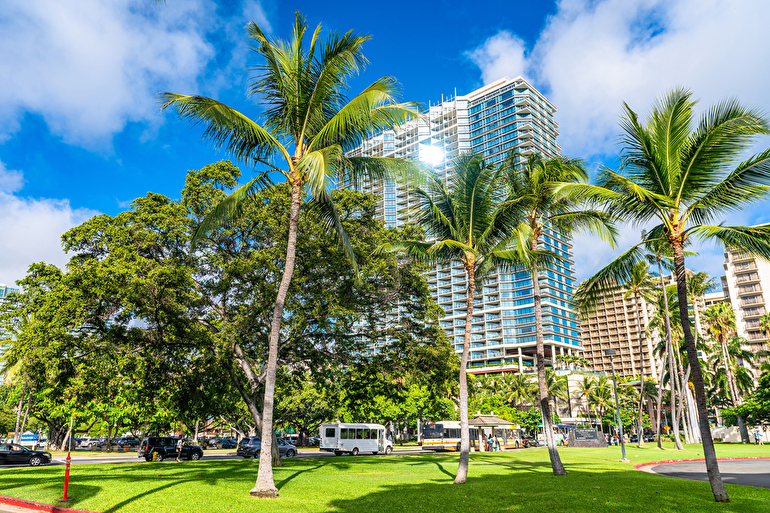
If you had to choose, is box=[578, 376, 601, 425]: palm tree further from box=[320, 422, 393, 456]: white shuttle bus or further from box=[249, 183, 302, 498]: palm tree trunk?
box=[249, 183, 302, 498]: palm tree trunk

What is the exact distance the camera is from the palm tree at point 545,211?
1819 cm

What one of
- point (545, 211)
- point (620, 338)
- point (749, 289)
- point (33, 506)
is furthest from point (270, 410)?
point (620, 338)

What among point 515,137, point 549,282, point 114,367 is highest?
point 515,137

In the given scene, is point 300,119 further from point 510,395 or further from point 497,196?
point 510,395

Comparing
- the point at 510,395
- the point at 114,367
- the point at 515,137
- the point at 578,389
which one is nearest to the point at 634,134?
the point at 114,367

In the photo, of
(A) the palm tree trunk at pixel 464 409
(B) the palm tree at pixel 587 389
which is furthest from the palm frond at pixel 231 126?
(B) the palm tree at pixel 587 389

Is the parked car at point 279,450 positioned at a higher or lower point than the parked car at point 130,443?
higher

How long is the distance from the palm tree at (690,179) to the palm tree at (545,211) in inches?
169

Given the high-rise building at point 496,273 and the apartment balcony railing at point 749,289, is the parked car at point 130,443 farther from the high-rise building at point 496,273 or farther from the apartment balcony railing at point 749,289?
the apartment balcony railing at point 749,289

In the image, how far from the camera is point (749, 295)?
10031cm

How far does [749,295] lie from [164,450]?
112286 mm

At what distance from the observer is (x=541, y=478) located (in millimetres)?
17172

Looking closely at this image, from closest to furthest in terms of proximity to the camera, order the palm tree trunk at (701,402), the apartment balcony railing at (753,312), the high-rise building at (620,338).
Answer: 1. the palm tree trunk at (701,402)
2. the apartment balcony railing at (753,312)
3. the high-rise building at (620,338)

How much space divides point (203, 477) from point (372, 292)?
11.4 m
